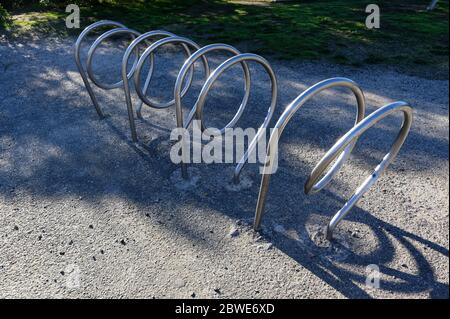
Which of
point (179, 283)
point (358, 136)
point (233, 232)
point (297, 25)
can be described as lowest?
point (179, 283)

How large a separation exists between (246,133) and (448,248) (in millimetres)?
2173

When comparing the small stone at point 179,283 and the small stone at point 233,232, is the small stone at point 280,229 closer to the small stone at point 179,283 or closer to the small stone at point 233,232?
the small stone at point 233,232

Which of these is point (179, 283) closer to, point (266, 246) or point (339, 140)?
point (266, 246)

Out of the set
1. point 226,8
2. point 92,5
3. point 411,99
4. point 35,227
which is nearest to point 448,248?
point 411,99

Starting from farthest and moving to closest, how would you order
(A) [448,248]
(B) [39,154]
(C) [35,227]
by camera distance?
(B) [39,154] < (C) [35,227] < (A) [448,248]

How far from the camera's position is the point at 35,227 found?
3.09 m

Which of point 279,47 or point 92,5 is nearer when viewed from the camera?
point 279,47

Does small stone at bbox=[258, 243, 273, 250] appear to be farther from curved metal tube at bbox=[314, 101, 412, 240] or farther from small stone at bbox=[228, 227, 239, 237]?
curved metal tube at bbox=[314, 101, 412, 240]

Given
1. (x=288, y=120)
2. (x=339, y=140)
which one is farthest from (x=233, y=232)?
(x=339, y=140)

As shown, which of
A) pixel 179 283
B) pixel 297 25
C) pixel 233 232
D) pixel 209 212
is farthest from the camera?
pixel 297 25

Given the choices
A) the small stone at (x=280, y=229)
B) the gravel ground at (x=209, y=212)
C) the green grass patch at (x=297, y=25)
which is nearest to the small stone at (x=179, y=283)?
the gravel ground at (x=209, y=212)

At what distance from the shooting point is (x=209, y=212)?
10.4 feet

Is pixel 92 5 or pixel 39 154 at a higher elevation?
pixel 92 5
